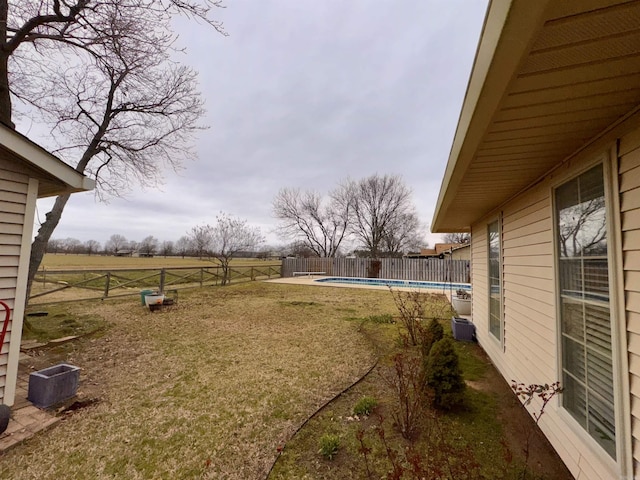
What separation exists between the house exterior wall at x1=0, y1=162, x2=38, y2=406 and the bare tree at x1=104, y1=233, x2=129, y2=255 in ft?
160

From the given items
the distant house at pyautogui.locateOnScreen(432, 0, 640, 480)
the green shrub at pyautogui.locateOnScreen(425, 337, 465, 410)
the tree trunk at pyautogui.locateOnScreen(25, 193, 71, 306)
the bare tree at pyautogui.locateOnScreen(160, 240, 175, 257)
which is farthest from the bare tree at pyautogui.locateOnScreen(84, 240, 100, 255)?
the distant house at pyautogui.locateOnScreen(432, 0, 640, 480)

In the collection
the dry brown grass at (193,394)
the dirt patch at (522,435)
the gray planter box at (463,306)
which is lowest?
the dry brown grass at (193,394)

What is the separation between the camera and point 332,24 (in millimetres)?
5805

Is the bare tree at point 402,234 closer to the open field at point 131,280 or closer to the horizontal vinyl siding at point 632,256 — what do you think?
the open field at point 131,280

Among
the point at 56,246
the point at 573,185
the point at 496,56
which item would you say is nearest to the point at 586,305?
the point at 573,185

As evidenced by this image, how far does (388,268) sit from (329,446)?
17068 millimetres

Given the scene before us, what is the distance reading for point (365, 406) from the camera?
2.90 meters

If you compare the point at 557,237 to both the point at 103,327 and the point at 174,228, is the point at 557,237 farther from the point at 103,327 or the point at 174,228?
the point at 174,228

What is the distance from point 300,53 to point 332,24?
1889 mm

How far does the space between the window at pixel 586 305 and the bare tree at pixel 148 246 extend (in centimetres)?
4508

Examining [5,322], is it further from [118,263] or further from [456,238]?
[456,238]

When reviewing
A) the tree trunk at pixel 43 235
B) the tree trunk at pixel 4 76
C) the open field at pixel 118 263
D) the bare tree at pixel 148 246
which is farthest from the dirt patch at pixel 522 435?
the bare tree at pixel 148 246

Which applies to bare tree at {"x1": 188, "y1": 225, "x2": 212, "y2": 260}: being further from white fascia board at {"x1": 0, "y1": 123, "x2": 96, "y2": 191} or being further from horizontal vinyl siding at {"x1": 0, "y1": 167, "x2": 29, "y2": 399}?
horizontal vinyl siding at {"x1": 0, "y1": 167, "x2": 29, "y2": 399}

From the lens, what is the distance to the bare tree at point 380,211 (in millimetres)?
25625
